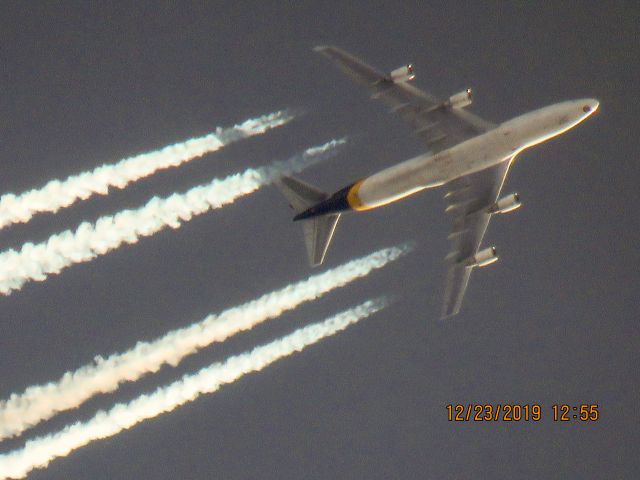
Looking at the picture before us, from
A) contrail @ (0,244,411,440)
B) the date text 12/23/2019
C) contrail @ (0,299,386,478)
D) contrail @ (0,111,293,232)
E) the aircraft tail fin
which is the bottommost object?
the date text 12/23/2019

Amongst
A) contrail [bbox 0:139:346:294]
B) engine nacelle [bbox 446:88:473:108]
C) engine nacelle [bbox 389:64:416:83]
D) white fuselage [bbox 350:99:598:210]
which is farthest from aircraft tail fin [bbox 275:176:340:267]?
engine nacelle [bbox 446:88:473:108]

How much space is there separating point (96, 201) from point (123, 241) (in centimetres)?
1074

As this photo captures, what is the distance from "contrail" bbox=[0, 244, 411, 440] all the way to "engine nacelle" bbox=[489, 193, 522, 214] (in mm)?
11110

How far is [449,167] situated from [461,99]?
326cm

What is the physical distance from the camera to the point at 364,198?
58.9 m

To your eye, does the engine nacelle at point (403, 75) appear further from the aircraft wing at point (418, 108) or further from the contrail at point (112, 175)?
Answer: the contrail at point (112, 175)

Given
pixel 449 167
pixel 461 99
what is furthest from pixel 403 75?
pixel 449 167

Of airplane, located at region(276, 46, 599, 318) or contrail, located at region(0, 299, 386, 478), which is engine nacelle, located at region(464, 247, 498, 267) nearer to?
airplane, located at region(276, 46, 599, 318)

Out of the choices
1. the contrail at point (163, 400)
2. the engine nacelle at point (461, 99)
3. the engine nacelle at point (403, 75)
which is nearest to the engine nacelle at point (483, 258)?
the engine nacelle at point (461, 99)

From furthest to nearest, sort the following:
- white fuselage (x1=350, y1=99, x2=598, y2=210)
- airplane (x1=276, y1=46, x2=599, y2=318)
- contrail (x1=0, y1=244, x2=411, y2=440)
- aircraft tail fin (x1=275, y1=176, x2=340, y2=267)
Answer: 1. contrail (x1=0, y1=244, x2=411, y2=440)
2. aircraft tail fin (x1=275, y1=176, x2=340, y2=267)
3. airplane (x1=276, y1=46, x2=599, y2=318)
4. white fuselage (x1=350, y1=99, x2=598, y2=210)

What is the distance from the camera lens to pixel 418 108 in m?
59.2

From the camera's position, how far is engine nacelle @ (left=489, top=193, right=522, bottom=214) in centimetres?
5872

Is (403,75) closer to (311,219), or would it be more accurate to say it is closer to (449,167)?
(449,167)

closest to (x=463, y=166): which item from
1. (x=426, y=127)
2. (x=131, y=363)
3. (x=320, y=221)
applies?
(x=426, y=127)
